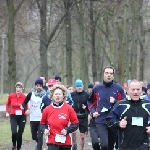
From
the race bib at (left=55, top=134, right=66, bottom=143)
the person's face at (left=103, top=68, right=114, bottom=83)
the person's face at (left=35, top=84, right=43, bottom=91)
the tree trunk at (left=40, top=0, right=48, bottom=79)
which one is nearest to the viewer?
the race bib at (left=55, top=134, right=66, bottom=143)

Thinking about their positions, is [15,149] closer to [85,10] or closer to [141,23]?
[85,10]

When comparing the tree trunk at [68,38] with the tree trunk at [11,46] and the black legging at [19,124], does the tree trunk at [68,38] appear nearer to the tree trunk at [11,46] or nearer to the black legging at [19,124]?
the tree trunk at [11,46]

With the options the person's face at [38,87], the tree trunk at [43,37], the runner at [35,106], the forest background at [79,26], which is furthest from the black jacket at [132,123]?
the tree trunk at [43,37]

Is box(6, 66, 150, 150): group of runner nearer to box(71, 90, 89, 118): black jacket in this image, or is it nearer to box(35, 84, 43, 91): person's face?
box(35, 84, 43, 91): person's face

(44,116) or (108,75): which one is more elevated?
(108,75)

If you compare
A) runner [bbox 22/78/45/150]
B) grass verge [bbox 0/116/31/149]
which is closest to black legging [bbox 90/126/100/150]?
runner [bbox 22/78/45/150]

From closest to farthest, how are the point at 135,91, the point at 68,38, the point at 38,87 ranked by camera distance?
the point at 135,91 → the point at 38,87 → the point at 68,38

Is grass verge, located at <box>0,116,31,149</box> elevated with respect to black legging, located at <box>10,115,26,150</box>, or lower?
lower

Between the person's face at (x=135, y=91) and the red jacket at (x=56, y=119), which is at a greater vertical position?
the person's face at (x=135, y=91)

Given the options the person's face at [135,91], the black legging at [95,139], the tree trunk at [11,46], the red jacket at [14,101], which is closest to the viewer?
the person's face at [135,91]

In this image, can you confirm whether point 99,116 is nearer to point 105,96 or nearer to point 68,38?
point 105,96

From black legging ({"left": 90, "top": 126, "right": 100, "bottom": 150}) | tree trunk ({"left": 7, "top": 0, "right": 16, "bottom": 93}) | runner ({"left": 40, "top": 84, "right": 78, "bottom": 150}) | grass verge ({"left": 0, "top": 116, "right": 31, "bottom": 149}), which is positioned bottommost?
grass verge ({"left": 0, "top": 116, "right": 31, "bottom": 149})

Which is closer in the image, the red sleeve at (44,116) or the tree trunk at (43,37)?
the red sleeve at (44,116)

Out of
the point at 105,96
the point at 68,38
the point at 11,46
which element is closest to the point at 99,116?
the point at 105,96
